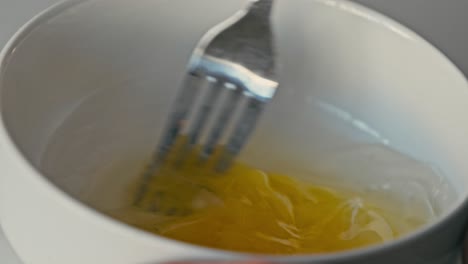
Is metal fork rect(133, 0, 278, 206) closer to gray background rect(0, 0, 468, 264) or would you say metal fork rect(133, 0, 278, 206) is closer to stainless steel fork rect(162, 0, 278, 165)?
stainless steel fork rect(162, 0, 278, 165)

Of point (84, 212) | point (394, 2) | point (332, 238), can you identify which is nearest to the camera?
point (84, 212)

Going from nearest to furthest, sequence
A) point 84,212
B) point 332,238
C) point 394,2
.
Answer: point 84,212 < point 332,238 < point 394,2

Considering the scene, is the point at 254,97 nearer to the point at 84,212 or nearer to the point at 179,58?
the point at 179,58

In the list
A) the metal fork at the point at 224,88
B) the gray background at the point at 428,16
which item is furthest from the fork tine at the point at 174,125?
the gray background at the point at 428,16

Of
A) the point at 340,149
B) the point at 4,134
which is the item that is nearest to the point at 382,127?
the point at 340,149

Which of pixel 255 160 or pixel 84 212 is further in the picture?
pixel 255 160

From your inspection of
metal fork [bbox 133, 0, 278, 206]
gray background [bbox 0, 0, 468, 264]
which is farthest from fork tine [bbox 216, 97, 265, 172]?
gray background [bbox 0, 0, 468, 264]
